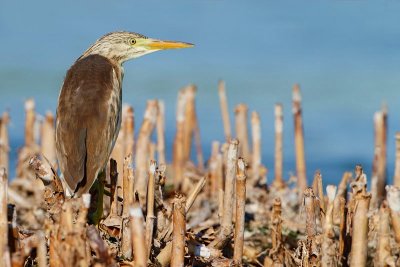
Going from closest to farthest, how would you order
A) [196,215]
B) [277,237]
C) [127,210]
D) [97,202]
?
[277,237] < [127,210] < [97,202] < [196,215]

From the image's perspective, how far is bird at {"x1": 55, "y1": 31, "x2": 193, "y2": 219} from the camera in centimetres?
614

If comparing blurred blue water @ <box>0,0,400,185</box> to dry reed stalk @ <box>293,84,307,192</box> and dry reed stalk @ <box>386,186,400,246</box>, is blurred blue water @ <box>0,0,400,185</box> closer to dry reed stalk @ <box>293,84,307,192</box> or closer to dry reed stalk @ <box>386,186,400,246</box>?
dry reed stalk @ <box>293,84,307,192</box>

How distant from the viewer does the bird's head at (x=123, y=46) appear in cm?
780

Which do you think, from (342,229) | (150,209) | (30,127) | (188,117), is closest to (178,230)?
(150,209)

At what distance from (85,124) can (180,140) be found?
3.13 m

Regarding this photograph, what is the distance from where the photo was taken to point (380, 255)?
4.78m

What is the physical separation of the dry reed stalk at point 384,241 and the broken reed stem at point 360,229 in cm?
7

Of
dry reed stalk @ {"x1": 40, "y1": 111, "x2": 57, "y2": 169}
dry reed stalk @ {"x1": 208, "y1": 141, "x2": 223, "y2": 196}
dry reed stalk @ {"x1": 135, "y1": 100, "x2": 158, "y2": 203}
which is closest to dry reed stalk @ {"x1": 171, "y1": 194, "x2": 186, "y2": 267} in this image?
dry reed stalk @ {"x1": 135, "y1": 100, "x2": 158, "y2": 203}

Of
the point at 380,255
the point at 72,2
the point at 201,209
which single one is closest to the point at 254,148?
the point at 201,209

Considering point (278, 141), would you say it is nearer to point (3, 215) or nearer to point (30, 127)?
point (30, 127)

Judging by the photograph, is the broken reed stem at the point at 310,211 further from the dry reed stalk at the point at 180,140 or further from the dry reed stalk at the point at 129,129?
the dry reed stalk at the point at 180,140

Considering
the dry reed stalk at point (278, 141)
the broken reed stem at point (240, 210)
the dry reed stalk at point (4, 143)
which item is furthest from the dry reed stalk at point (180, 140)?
the broken reed stem at point (240, 210)

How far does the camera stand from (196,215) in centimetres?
773

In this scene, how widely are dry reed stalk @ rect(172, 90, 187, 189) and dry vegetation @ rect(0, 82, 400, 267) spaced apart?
0.01m
